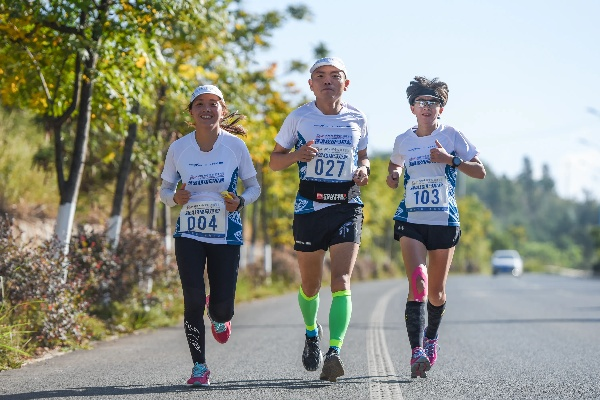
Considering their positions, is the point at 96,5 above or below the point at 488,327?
above

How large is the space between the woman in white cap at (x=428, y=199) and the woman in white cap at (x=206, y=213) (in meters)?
1.15

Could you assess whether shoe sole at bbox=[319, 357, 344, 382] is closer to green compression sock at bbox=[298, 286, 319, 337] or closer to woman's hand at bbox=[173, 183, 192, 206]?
green compression sock at bbox=[298, 286, 319, 337]

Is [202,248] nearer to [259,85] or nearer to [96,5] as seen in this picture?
[96,5]

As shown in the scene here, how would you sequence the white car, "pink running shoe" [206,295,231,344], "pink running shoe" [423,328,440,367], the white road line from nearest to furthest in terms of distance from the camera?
the white road line, "pink running shoe" [206,295,231,344], "pink running shoe" [423,328,440,367], the white car

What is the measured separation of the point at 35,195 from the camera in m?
19.8

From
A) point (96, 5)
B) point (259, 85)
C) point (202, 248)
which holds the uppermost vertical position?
point (259, 85)

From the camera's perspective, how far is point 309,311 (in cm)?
725

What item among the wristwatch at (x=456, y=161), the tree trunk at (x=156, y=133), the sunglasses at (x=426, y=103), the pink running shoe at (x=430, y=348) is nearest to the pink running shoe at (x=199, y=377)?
the pink running shoe at (x=430, y=348)

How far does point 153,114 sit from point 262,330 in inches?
229

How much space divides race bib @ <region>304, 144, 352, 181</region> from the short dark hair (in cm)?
87

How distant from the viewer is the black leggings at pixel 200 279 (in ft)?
22.4

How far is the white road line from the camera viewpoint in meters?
6.50

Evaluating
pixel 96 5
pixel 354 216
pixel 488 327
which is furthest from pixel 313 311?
pixel 488 327

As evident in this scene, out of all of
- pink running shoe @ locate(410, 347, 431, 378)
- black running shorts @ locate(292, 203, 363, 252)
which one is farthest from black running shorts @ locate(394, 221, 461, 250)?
pink running shoe @ locate(410, 347, 431, 378)
